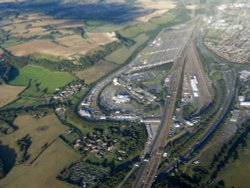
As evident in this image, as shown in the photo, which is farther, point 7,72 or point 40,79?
point 7,72

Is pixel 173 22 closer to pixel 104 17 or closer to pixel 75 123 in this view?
pixel 104 17

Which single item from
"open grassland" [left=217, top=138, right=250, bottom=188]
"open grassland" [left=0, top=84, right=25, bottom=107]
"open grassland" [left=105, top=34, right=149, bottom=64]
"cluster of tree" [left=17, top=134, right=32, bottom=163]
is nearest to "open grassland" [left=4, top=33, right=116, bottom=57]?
"open grassland" [left=105, top=34, right=149, bottom=64]

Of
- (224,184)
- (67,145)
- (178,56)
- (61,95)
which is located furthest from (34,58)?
(224,184)

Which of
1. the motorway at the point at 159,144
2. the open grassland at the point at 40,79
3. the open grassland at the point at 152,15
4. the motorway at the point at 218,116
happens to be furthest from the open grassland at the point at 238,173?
A: the open grassland at the point at 152,15

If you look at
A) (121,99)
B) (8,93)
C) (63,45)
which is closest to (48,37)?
(63,45)

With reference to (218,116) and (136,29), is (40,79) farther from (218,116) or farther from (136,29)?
(218,116)
